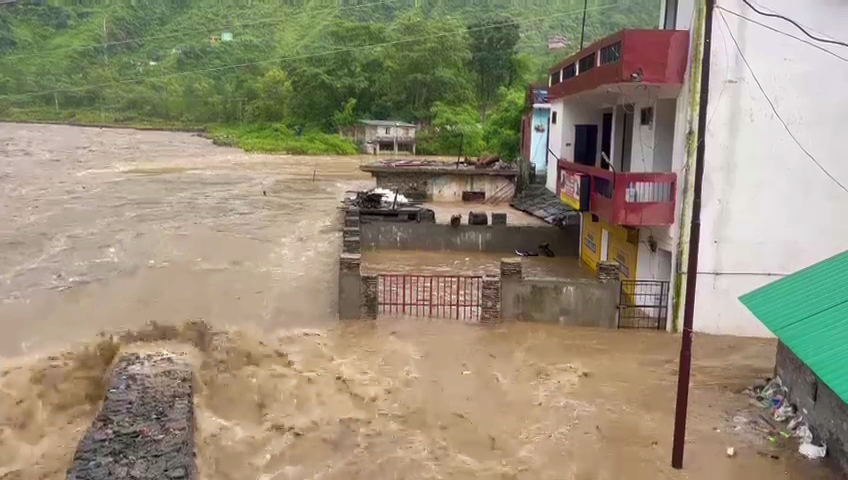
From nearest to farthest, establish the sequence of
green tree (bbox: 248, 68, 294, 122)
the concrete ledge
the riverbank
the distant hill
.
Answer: the concrete ledge → the riverbank → the distant hill → green tree (bbox: 248, 68, 294, 122)

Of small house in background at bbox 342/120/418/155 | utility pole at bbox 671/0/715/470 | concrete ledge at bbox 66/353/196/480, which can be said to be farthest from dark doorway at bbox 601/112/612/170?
small house in background at bbox 342/120/418/155

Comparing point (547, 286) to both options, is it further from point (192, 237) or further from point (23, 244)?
point (23, 244)

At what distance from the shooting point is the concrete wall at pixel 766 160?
583 inches

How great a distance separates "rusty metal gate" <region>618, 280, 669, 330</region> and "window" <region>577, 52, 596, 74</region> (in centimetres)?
504

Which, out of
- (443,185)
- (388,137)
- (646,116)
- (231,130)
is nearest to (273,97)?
(231,130)

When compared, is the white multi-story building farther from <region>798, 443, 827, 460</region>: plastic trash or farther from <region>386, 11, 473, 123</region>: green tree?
<region>386, 11, 473, 123</region>: green tree

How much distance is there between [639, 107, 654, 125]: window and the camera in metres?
17.5

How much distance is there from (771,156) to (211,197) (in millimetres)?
30241

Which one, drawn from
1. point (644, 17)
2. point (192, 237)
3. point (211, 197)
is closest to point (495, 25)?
point (644, 17)

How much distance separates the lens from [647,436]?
35.5 ft

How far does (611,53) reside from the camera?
15648 millimetres

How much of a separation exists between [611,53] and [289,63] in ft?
254

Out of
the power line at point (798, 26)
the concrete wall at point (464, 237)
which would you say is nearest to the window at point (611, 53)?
the power line at point (798, 26)

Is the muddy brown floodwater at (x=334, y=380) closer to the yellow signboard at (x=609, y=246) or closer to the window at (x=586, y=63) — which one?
the yellow signboard at (x=609, y=246)
